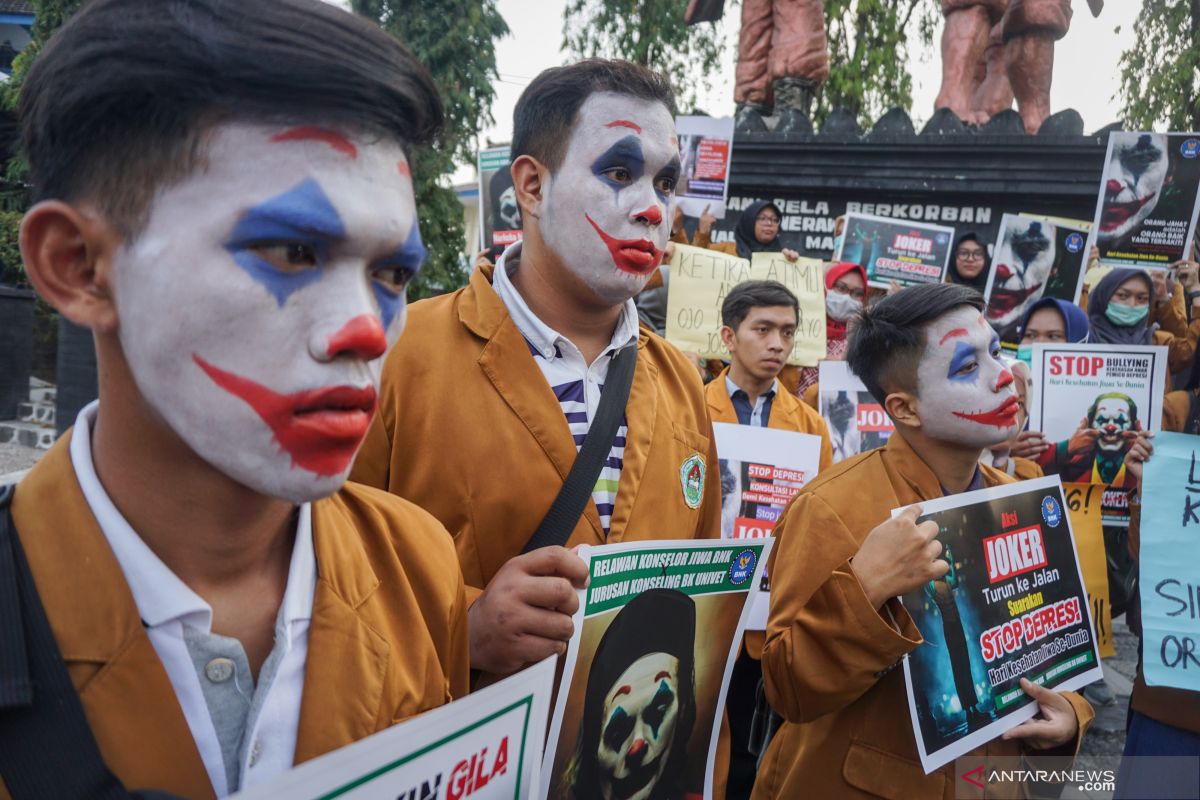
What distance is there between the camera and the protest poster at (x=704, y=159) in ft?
20.1

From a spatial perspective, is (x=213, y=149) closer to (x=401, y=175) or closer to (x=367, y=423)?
(x=401, y=175)

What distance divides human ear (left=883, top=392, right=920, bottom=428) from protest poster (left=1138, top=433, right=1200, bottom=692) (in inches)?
22.3

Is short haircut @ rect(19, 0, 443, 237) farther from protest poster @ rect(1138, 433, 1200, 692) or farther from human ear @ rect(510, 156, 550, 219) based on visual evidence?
protest poster @ rect(1138, 433, 1200, 692)

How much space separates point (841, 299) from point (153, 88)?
16.9 feet

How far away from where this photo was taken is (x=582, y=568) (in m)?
1.58

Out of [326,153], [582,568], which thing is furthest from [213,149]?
[582,568]

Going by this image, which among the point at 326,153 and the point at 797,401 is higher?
the point at 326,153

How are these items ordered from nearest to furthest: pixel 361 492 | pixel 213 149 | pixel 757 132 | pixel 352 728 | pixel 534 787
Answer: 1. pixel 213 149
2. pixel 352 728
3. pixel 534 787
4. pixel 361 492
5. pixel 757 132

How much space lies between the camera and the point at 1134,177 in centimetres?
558

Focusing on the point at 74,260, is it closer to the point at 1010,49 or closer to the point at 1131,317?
the point at 1131,317

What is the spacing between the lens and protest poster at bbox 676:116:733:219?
612 cm

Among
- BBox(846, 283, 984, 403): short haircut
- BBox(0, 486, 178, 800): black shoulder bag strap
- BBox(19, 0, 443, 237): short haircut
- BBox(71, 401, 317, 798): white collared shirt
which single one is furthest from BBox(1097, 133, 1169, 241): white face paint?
BBox(0, 486, 178, 800): black shoulder bag strap

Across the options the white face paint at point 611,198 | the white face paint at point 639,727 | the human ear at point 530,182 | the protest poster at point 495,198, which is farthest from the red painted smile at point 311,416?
the protest poster at point 495,198

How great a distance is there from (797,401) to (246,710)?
3524 millimetres
